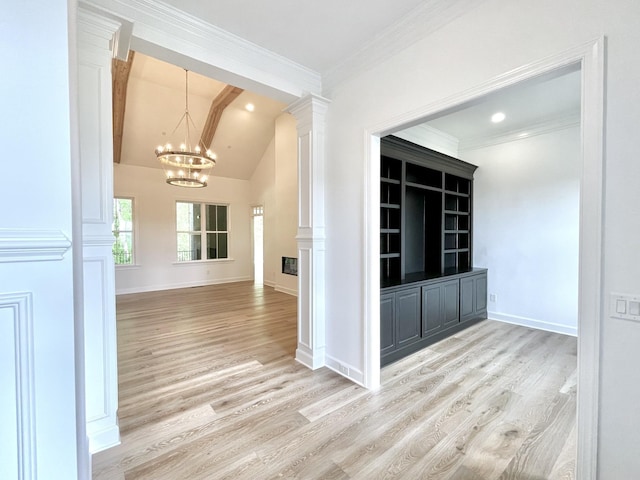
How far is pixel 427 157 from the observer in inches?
150

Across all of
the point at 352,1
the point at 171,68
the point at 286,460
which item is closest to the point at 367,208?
the point at 352,1

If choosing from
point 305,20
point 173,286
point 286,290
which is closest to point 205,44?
point 305,20

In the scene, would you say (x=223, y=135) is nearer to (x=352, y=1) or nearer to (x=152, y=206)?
(x=152, y=206)

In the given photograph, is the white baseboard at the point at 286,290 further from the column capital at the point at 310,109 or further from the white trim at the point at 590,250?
the white trim at the point at 590,250

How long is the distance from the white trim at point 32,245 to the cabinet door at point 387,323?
2512mm

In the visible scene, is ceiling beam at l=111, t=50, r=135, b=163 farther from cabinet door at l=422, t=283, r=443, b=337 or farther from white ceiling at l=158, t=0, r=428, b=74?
cabinet door at l=422, t=283, r=443, b=337

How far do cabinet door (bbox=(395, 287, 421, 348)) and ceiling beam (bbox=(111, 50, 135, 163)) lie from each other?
4.98m

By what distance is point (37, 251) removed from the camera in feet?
2.98

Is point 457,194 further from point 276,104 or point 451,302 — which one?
point 276,104

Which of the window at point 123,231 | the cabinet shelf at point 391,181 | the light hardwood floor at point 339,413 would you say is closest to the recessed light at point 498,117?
the cabinet shelf at point 391,181

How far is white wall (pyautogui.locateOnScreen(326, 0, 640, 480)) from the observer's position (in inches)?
47.7

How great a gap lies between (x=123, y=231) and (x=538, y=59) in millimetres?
8131

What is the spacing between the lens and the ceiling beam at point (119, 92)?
4.51 metres

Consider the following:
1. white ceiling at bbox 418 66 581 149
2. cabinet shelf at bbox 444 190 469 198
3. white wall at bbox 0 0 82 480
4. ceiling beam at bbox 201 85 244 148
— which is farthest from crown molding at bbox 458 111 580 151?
white wall at bbox 0 0 82 480
